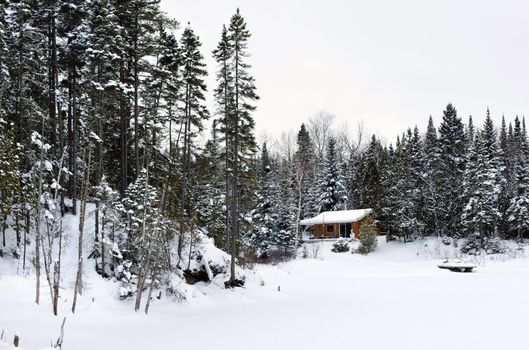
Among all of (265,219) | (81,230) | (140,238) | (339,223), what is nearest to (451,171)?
(339,223)

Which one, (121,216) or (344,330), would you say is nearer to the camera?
(344,330)

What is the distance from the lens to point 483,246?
40406 millimetres

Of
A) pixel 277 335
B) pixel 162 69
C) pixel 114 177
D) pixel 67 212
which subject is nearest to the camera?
pixel 277 335

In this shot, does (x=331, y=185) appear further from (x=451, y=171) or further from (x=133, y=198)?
(x=133, y=198)

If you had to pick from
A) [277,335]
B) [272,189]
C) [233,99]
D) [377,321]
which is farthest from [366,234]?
[277,335]

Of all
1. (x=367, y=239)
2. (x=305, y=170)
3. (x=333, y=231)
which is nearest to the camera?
(x=367, y=239)

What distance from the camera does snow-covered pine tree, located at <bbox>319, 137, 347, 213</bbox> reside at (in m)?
57.0

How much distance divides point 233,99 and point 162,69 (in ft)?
12.8

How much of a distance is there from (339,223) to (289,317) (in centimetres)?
3607

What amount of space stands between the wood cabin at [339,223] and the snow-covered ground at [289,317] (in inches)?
921

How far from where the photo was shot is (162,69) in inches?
874

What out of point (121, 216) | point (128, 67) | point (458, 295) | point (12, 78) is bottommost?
point (458, 295)

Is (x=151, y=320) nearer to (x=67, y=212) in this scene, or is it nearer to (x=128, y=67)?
(x=67, y=212)

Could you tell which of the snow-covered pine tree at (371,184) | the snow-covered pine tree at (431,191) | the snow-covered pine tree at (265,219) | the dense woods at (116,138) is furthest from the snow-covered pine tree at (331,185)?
the dense woods at (116,138)
